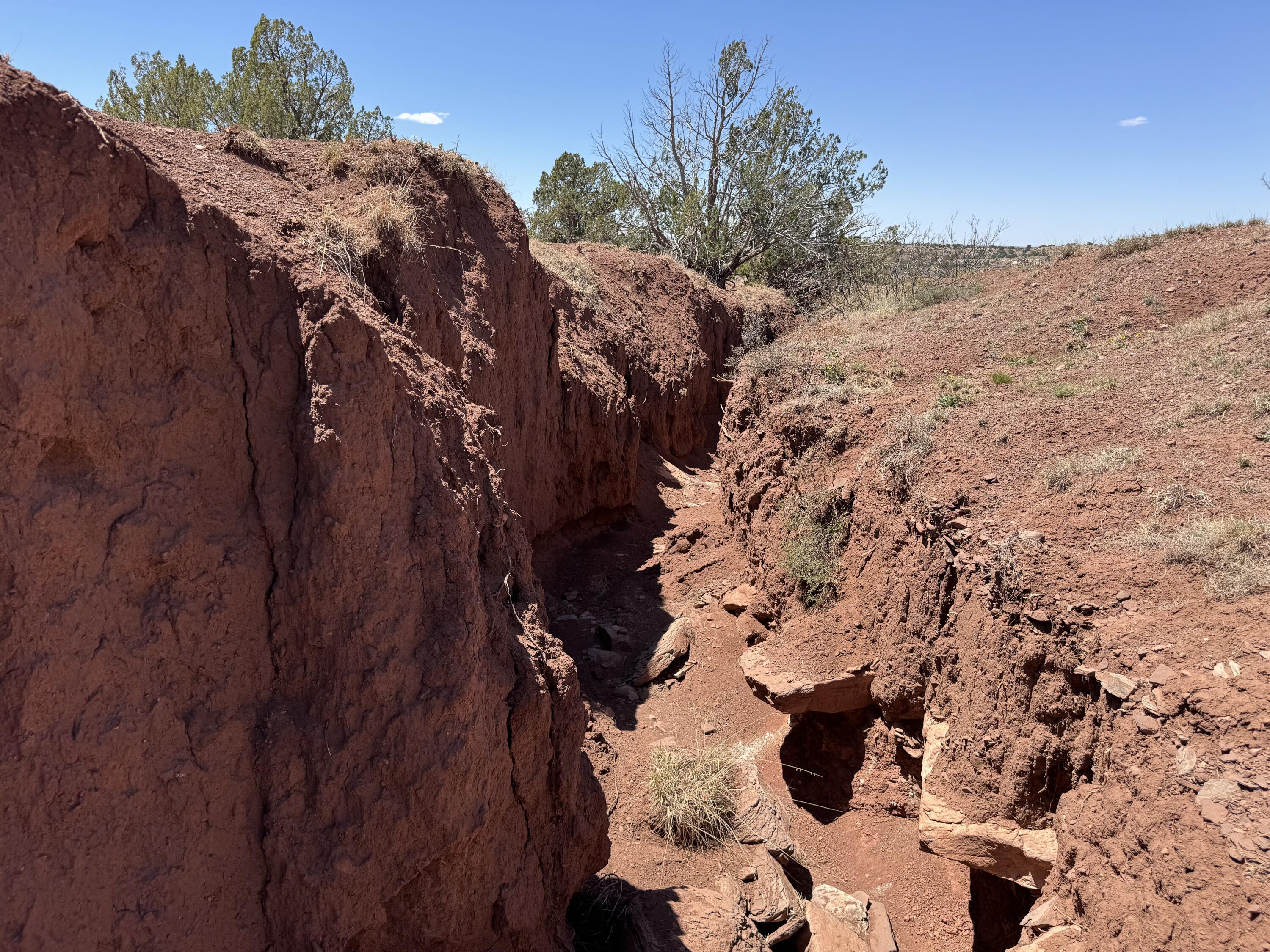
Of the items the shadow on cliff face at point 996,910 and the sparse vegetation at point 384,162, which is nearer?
the shadow on cliff face at point 996,910

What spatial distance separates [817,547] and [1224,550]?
144 inches

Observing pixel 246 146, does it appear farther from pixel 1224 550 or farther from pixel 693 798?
pixel 1224 550

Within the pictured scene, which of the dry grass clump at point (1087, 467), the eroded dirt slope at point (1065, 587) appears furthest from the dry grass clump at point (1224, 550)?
the dry grass clump at point (1087, 467)

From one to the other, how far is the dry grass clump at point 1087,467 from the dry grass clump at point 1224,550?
0.92 metres

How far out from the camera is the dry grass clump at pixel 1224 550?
4438mm

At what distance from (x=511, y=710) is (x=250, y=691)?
1.22m

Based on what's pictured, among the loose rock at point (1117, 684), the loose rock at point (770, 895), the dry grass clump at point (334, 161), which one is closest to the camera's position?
the loose rock at point (1117, 684)

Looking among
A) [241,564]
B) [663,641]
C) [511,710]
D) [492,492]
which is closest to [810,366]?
[663,641]

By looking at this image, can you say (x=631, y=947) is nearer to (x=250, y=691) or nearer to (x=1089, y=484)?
(x=250, y=691)

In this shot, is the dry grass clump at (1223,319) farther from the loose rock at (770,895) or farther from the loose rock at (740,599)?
the loose rock at (770,895)

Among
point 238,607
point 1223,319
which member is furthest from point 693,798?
point 1223,319

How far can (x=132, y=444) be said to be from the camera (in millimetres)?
3051

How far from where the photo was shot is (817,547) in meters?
7.96

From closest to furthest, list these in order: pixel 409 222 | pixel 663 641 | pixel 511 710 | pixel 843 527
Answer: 1. pixel 511 710
2. pixel 409 222
3. pixel 843 527
4. pixel 663 641
